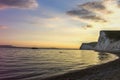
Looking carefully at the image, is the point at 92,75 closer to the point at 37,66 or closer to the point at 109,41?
the point at 37,66

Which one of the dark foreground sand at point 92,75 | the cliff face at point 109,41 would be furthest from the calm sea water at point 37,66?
the cliff face at point 109,41

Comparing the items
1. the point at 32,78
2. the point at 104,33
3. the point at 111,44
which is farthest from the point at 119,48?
the point at 32,78

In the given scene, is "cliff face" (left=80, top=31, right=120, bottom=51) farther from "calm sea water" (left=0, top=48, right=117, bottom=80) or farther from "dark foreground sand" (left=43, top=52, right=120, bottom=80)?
"dark foreground sand" (left=43, top=52, right=120, bottom=80)

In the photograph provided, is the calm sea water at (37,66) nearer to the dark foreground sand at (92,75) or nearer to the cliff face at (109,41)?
the dark foreground sand at (92,75)

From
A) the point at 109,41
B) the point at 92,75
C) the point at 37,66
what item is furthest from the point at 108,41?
the point at 92,75

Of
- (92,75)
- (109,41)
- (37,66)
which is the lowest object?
(92,75)

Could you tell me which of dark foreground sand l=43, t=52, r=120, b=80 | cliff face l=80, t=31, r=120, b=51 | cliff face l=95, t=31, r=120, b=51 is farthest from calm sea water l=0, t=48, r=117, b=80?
cliff face l=95, t=31, r=120, b=51

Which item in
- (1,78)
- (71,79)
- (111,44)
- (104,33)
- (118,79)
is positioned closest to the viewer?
(118,79)

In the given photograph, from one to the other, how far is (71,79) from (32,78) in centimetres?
424

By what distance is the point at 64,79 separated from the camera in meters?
20.8

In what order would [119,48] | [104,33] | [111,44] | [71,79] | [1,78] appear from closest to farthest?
[71,79], [1,78], [119,48], [111,44], [104,33]

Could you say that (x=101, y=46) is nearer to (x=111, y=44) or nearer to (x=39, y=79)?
(x=111, y=44)

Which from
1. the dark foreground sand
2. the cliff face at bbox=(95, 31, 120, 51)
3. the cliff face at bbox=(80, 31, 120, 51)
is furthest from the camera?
the cliff face at bbox=(95, 31, 120, 51)

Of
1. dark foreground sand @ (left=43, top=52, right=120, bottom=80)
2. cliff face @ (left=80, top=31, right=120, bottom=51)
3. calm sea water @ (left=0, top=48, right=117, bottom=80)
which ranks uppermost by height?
cliff face @ (left=80, top=31, right=120, bottom=51)
